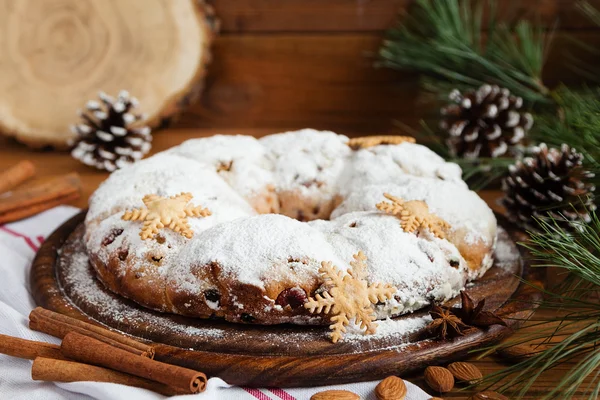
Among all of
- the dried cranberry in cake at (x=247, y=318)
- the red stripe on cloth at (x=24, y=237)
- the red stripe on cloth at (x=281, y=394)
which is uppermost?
the dried cranberry in cake at (x=247, y=318)

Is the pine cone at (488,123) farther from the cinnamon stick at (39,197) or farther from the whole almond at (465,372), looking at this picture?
the cinnamon stick at (39,197)

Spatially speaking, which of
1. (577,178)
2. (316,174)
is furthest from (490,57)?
(316,174)

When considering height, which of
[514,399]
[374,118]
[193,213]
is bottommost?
[374,118]

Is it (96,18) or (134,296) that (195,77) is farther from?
(134,296)

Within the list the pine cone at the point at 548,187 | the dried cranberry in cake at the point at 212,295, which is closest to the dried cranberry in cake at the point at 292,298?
the dried cranberry in cake at the point at 212,295

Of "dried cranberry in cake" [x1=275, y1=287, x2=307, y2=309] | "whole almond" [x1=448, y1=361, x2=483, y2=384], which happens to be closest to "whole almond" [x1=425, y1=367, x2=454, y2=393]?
"whole almond" [x1=448, y1=361, x2=483, y2=384]

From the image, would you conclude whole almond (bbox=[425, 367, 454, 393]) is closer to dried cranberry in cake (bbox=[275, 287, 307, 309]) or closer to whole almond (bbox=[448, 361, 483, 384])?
whole almond (bbox=[448, 361, 483, 384])
